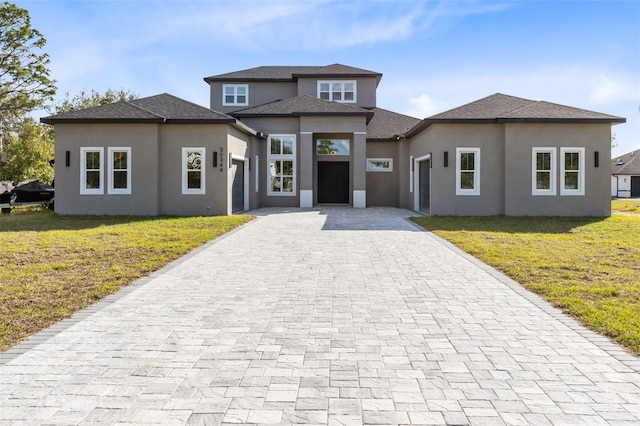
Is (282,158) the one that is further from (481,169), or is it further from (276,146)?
(481,169)

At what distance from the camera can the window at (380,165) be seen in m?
24.2

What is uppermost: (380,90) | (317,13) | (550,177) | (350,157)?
(380,90)

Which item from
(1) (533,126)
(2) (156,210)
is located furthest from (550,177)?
(2) (156,210)

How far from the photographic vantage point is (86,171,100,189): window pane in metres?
17.3

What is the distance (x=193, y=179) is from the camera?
17422 mm

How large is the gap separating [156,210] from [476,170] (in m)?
12.5

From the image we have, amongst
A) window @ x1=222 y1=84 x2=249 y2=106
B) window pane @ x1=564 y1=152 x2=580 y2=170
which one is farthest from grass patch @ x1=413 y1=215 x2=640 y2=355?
window @ x1=222 y1=84 x2=249 y2=106

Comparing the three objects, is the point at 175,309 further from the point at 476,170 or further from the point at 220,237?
the point at 476,170

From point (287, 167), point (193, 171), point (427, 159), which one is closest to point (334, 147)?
point (287, 167)

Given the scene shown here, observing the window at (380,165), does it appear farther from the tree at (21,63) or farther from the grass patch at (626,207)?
the tree at (21,63)

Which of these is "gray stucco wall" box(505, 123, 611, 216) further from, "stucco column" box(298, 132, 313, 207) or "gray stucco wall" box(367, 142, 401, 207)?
"stucco column" box(298, 132, 313, 207)

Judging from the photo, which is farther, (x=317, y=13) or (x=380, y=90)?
(x=380, y=90)

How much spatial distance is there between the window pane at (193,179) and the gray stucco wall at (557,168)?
467 inches

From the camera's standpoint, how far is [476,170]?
17.1m
